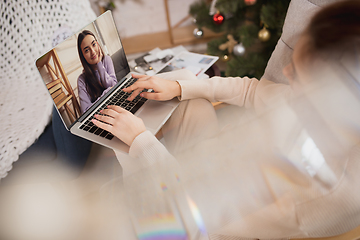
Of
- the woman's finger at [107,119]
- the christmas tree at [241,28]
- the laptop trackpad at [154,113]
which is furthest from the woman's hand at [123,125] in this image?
the christmas tree at [241,28]

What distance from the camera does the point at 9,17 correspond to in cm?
107

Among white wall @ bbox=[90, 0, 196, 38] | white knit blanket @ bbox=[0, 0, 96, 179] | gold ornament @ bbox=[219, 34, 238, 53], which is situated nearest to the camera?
white knit blanket @ bbox=[0, 0, 96, 179]

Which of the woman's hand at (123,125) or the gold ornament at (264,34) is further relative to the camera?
the gold ornament at (264,34)

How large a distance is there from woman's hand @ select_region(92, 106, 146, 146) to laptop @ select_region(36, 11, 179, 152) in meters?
0.06

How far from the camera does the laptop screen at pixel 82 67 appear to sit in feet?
2.19

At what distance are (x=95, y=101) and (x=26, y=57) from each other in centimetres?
65

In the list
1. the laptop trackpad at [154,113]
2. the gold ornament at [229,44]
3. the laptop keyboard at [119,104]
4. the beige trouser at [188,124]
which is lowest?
the gold ornament at [229,44]

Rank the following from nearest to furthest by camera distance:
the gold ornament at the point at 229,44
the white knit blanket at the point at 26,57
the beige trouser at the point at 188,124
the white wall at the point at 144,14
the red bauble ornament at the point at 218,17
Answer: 1. the beige trouser at the point at 188,124
2. the white knit blanket at the point at 26,57
3. the red bauble ornament at the point at 218,17
4. the gold ornament at the point at 229,44
5. the white wall at the point at 144,14

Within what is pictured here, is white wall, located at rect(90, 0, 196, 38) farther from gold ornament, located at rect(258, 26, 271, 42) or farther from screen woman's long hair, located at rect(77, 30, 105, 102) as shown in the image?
screen woman's long hair, located at rect(77, 30, 105, 102)

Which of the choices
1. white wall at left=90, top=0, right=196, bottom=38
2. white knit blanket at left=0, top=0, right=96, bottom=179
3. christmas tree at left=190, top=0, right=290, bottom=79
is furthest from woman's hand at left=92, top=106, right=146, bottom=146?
white wall at left=90, top=0, right=196, bottom=38

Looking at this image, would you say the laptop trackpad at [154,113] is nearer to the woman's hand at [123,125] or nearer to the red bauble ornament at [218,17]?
the woman's hand at [123,125]

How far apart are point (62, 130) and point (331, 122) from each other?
935 millimetres

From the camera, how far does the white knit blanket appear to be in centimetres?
95

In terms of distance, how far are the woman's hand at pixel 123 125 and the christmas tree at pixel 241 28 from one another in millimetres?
938
